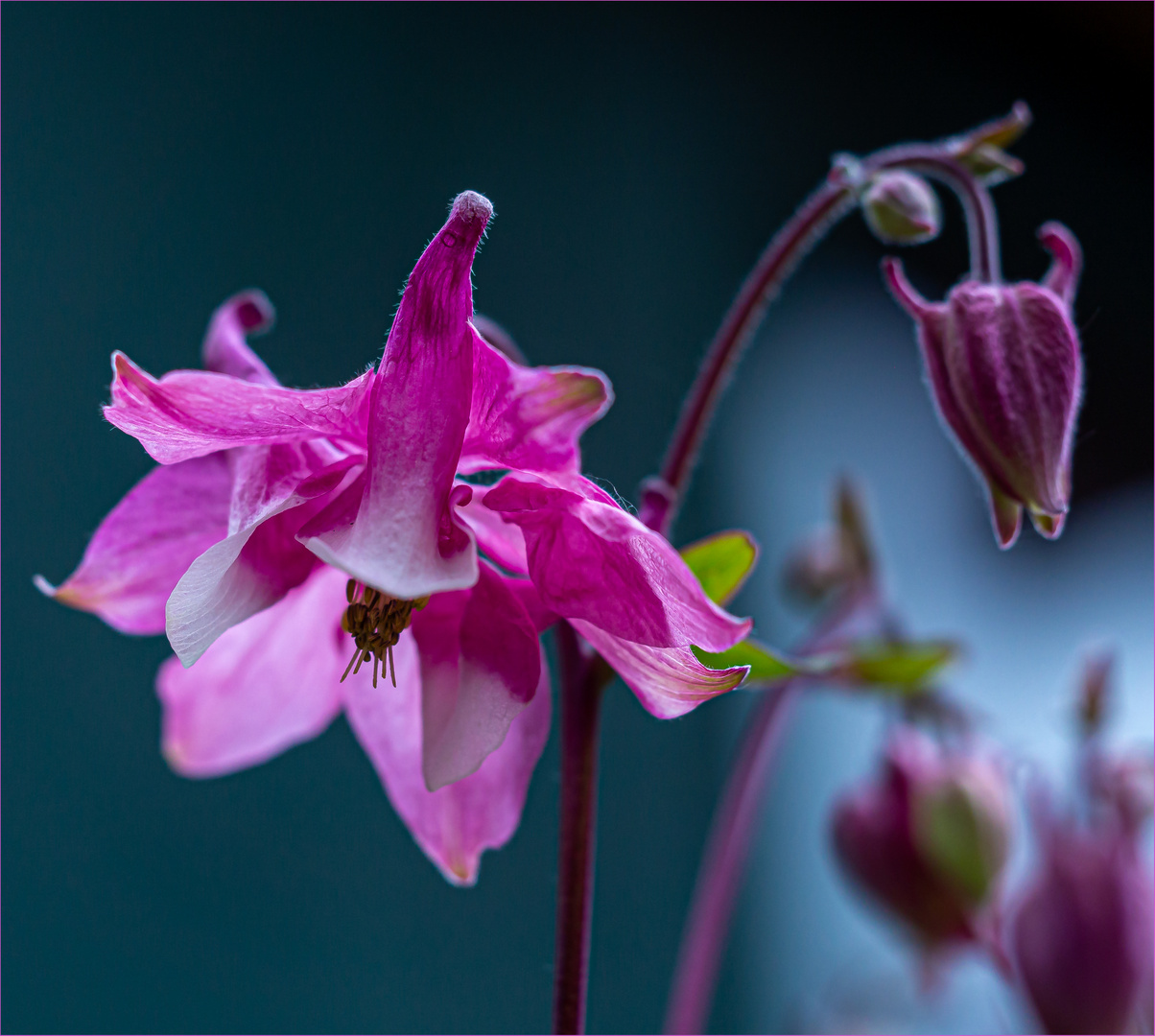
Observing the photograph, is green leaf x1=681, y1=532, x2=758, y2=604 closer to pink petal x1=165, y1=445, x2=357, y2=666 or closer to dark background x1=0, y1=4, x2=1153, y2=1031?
pink petal x1=165, y1=445, x2=357, y2=666

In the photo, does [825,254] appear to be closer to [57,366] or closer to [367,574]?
[57,366]

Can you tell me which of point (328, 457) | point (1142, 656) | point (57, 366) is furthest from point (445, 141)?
point (1142, 656)

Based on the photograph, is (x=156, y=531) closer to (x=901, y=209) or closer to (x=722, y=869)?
(x=901, y=209)

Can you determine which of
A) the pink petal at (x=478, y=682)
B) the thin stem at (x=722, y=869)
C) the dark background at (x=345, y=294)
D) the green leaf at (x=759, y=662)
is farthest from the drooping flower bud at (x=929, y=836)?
the dark background at (x=345, y=294)

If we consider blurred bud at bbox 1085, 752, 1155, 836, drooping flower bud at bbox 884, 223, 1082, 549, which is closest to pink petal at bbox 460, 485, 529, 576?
drooping flower bud at bbox 884, 223, 1082, 549

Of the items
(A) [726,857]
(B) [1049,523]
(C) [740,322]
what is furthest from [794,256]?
(A) [726,857]

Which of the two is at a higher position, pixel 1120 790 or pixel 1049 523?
pixel 1049 523
